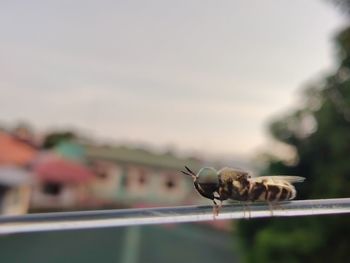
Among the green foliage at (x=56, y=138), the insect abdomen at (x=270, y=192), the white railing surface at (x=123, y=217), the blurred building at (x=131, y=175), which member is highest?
the green foliage at (x=56, y=138)

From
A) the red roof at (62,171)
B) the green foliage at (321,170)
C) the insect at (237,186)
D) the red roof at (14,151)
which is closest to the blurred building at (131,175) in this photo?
the red roof at (62,171)

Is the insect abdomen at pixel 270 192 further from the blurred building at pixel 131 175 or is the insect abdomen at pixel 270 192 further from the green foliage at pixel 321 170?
the blurred building at pixel 131 175

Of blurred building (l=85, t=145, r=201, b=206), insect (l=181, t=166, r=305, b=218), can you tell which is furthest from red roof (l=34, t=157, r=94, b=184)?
insect (l=181, t=166, r=305, b=218)

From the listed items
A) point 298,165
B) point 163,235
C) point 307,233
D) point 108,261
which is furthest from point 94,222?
point 163,235

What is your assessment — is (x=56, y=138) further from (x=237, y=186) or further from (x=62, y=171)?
Result: (x=237, y=186)

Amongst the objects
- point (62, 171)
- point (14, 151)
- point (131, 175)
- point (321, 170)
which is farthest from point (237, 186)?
point (131, 175)

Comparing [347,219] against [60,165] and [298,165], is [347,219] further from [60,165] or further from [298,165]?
[60,165]
